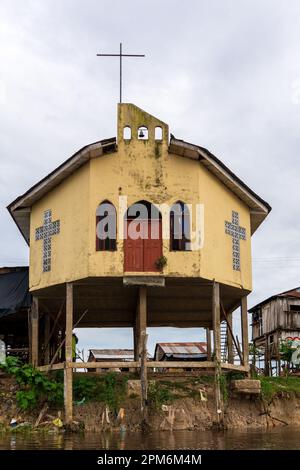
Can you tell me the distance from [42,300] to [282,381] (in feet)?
33.9

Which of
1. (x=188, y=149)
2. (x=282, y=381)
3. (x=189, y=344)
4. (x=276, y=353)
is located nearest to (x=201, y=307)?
(x=282, y=381)

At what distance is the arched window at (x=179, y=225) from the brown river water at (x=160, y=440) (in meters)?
6.25

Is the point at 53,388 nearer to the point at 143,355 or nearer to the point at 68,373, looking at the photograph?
the point at 68,373

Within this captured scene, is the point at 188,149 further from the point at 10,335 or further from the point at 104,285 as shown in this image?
the point at 10,335

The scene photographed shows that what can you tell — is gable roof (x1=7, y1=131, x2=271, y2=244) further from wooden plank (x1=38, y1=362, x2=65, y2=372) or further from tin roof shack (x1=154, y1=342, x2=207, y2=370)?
tin roof shack (x1=154, y1=342, x2=207, y2=370)

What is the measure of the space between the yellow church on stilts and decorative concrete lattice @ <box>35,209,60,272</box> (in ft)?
0.12

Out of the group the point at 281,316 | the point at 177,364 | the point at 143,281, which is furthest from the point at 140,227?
the point at 281,316

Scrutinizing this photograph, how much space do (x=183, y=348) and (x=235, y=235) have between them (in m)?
18.3

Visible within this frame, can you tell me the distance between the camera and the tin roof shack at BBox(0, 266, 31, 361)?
99.1 feet

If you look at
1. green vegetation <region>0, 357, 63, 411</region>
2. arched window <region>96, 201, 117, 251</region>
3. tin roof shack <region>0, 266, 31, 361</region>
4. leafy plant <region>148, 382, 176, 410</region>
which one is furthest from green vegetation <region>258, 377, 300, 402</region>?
tin roof shack <region>0, 266, 31, 361</region>

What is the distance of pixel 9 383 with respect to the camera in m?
27.5

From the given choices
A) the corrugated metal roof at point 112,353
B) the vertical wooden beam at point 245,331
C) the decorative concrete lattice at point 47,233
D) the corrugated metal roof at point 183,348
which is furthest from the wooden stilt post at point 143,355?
the corrugated metal roof at point 112,353

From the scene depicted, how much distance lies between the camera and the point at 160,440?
845 inches

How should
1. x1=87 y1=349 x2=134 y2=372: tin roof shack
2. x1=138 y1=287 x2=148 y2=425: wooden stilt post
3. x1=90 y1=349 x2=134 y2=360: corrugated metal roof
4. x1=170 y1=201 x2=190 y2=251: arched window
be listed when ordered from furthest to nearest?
x1=90 y1=349 x2=134 y2=360: corrugated metal roof, x1=87 y1=349 x2=134 y2=372: tin roof shack, x1=170 y1=201 x2=190 y2=251: arched window, x1=138 y1=287 x2=148 y2=425: wooden stilt post
